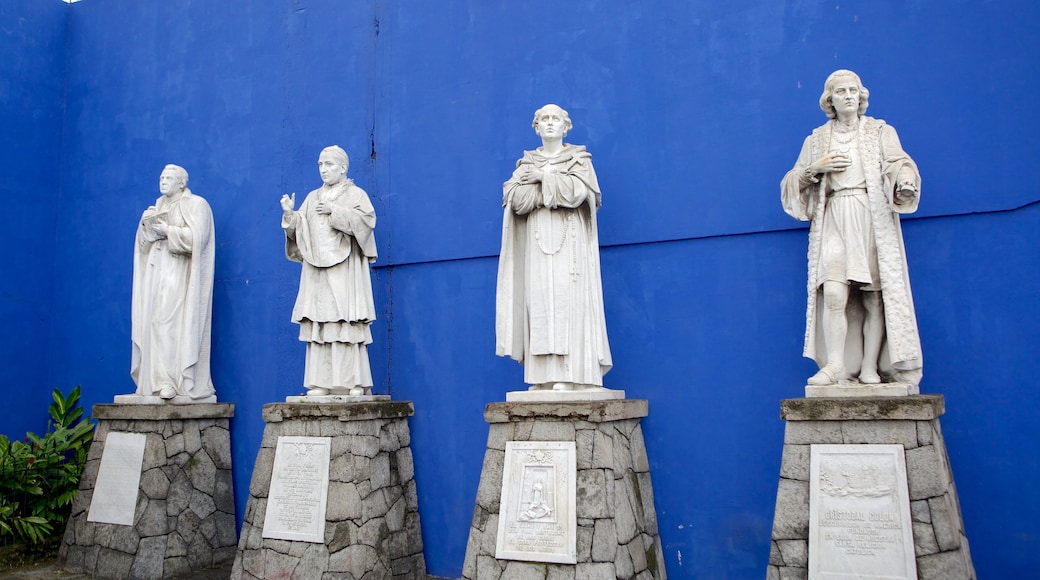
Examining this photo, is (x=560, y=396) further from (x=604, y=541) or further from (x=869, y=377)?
(x=869, y=377)

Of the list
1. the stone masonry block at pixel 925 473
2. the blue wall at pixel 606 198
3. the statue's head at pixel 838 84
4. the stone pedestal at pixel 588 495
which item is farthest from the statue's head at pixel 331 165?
the stone masonry block at pixel 925 473

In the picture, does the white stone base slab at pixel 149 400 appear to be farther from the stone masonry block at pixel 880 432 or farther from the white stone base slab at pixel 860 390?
the stone masonry block at pixel 880 432

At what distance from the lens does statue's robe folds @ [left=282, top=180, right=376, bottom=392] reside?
6.18 m

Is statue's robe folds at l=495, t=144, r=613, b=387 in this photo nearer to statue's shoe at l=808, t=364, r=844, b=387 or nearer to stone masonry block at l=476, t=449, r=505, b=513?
stone masonry block at l=476, t=449, r=505, b=513

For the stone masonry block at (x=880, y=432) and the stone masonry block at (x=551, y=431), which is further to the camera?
the stone masonry block at (x=551, y=431)

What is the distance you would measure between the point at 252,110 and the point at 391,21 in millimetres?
1525

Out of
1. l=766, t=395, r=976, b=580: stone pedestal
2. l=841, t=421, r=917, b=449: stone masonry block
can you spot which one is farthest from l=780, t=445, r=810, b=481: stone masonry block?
l=841, t=421, r=917, b=449: stone masonry block

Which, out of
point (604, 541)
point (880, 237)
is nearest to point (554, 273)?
point (604, 541)

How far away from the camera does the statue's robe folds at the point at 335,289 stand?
6184mm

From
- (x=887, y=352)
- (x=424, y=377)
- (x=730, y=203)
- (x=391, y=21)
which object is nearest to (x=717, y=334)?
(x=730, y=203)

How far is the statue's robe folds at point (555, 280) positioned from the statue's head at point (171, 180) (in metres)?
3.21

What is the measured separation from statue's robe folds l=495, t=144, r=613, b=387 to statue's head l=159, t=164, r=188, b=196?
321 centimetres

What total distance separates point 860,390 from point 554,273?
1.87 meters

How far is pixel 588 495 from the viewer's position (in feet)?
16.2
